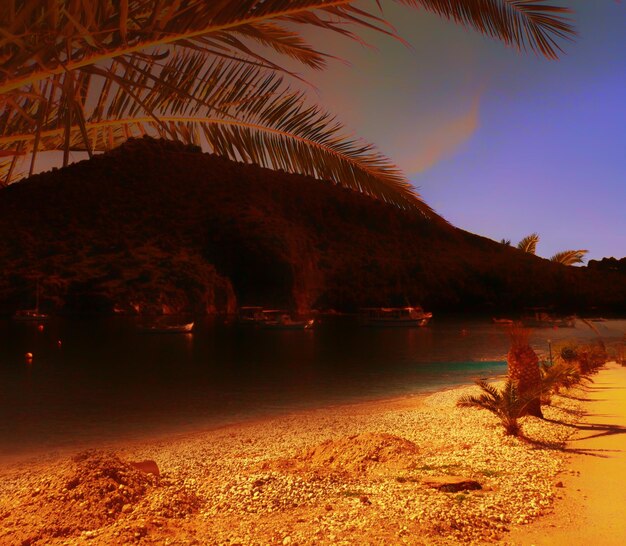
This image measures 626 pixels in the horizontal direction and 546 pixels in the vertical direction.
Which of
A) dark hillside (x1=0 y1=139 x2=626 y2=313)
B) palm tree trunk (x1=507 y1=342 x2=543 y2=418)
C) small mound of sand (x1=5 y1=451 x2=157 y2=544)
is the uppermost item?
dark hillside (x1=0 y1=139 x2=626 y2=313)

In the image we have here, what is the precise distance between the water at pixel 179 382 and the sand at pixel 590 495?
39.1 feet

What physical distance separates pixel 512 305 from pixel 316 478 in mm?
116405

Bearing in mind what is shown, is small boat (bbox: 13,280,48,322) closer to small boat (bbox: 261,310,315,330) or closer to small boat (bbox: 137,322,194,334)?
small boat (bbox: 137,322,194,334)

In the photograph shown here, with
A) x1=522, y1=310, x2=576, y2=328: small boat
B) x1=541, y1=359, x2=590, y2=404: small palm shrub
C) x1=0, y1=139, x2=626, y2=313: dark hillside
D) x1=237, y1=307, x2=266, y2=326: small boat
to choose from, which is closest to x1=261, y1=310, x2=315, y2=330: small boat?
x1=237, y1=307, x2=266, y2=326: small boat

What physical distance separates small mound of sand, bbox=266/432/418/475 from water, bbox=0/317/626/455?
34.0 feet

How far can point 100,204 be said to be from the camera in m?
116

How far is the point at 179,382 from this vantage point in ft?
109

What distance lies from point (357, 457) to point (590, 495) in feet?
7.31

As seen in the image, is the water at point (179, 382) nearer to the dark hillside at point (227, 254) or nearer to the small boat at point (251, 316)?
the small boat at point (251, 316)

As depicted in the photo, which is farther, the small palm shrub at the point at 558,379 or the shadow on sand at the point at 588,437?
the small palm shrub at the point at 558,379

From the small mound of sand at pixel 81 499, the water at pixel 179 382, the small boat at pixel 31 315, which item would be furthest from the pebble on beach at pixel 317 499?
the small boat at pixel 31 315

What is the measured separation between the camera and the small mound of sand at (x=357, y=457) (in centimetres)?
534

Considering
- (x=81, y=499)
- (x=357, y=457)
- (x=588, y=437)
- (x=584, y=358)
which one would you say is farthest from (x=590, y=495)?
(x=584, y=358)

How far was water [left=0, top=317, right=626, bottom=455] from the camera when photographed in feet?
60.6
